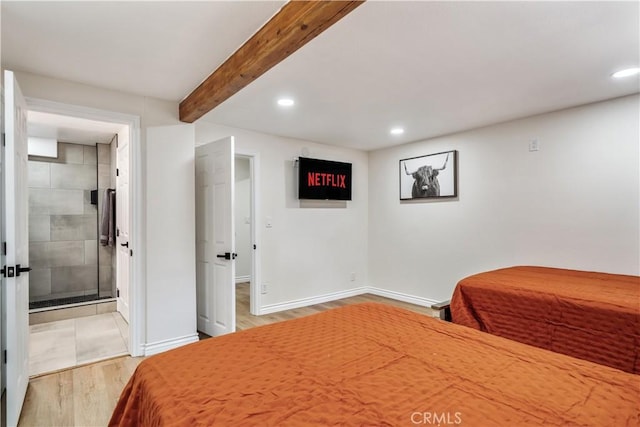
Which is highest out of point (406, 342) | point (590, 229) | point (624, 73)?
point (624, 73)

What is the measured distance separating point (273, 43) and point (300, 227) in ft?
9.80

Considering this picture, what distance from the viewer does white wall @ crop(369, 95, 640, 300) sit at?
2957mm

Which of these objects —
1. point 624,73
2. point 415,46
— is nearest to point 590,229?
point 624,73

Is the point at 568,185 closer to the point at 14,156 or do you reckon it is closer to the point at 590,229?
the point at 590,229

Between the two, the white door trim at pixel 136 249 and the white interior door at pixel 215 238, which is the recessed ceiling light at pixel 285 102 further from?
the white door trim at pixel 136 249

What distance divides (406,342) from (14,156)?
2.38 m

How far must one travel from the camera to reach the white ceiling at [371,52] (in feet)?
5.65

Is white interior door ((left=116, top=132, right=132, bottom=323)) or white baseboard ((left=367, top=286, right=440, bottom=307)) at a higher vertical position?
white interior door ((left=116, top=132, right=132, bottom=323))

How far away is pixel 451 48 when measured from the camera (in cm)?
207

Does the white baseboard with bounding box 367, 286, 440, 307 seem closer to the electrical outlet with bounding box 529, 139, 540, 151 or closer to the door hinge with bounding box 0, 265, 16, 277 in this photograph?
the electrical outlet with bounding box 529, 139, 540, 151

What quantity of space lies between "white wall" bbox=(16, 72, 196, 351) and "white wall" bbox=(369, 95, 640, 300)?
2927 mm

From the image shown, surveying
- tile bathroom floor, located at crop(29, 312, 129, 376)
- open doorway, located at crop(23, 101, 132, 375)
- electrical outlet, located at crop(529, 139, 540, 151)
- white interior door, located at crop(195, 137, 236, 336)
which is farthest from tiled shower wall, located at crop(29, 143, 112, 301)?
electrical outlet, located at crop(529, 139, 540, 151)
